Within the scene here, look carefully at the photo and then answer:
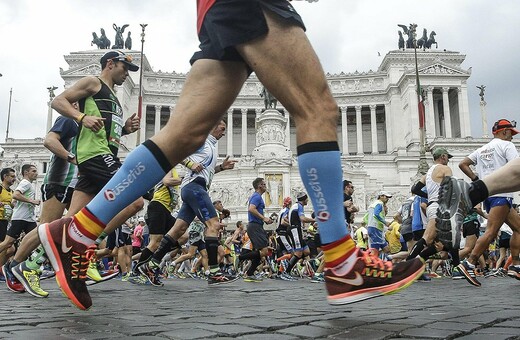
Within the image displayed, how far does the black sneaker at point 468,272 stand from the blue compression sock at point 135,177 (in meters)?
5.02

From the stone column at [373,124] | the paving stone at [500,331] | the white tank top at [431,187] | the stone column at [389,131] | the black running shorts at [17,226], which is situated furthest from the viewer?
the stone column at [373,124]

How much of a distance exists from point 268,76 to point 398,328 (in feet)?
4.39

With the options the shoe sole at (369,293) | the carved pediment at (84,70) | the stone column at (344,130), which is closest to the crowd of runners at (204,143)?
the shoe sole at (369,293)

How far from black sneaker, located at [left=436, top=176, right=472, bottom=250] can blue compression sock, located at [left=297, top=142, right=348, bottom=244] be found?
114cm

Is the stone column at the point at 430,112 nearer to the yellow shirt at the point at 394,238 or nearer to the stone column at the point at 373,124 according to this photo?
the stone column at the point at 373,124

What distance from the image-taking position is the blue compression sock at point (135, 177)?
2729mm

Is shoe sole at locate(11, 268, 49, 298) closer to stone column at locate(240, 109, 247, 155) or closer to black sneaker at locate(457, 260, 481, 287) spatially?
black sneaker at locate(457, 260, 481, 287)

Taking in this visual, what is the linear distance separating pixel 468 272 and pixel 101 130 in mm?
4987

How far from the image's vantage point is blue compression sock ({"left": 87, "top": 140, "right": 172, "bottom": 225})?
8.95 feet

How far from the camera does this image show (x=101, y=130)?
4930 mm

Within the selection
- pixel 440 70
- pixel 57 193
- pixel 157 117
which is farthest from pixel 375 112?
pixel 57 193

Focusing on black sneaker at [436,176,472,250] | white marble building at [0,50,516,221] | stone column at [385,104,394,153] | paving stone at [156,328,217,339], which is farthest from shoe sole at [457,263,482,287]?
stone column at [385,104,394,153]

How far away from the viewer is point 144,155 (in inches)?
108

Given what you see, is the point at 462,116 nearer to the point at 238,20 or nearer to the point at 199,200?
the point at 199,200
